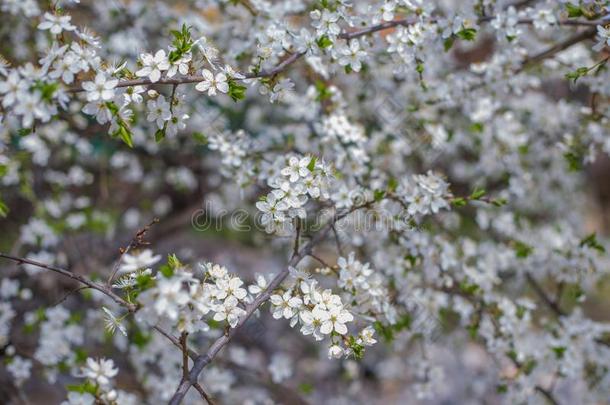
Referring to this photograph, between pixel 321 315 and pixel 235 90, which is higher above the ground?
pixel 235 90

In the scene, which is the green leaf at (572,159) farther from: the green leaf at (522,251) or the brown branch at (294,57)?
the brown branch at (294,57)

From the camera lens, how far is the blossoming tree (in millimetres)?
2207

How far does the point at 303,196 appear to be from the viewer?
2.34 metres

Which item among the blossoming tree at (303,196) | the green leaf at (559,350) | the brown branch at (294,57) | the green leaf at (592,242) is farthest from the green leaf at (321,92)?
the green leaf at (559,350)

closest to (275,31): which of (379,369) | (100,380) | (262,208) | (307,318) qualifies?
(262,208)

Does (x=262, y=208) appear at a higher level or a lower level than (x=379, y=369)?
higher

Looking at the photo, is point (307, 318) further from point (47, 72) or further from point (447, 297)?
point (447, 297)

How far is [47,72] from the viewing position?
2.04 metres

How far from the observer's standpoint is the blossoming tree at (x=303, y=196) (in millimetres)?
2207

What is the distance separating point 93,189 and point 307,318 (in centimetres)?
387

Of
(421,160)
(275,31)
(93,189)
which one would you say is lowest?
(93,189)

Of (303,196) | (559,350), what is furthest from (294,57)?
(559,350)

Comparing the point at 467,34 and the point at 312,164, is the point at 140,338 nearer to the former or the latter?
the point at 312,164

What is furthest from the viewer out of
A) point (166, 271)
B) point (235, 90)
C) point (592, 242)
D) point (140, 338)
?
point (140, 338)
